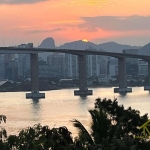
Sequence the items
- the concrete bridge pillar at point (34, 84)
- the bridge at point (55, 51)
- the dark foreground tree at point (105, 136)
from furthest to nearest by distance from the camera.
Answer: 1. the bridge at point (55, 51)
2. the concrete bridge pillar at point (34, 84)
3. the dark foreground tree at point (105, 136)

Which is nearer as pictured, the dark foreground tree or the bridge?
the dark foreground tree

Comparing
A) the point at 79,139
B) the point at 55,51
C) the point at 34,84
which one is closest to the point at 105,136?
the point at 79,139

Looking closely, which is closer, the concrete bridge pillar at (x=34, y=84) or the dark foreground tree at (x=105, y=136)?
the dark foreground tree at (x=105, y=136)

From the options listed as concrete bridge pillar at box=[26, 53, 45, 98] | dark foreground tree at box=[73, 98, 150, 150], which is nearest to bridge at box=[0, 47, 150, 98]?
concrete bridge pillar at box=[26, 53, 45, 98]

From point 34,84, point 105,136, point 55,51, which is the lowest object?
point 34,84

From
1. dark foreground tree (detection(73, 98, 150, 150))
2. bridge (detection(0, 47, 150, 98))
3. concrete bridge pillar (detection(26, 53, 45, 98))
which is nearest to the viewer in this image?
dark foreground tree (detection(73, 98, 150, 150))

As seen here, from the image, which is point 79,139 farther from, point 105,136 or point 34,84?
point 34,84

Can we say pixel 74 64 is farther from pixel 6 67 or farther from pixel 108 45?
pixel 108 45

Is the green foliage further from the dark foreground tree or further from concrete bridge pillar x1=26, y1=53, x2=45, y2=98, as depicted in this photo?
concrete bridge pillar x1=26, y1=53, x2=45, y2=98

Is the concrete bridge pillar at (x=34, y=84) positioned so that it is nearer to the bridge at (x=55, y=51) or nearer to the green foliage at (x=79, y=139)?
the bridge at (x=55, y=51)

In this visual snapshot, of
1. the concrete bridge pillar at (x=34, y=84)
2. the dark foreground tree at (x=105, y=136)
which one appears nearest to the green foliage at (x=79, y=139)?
the dark foreground tree at (x=105, y=136)

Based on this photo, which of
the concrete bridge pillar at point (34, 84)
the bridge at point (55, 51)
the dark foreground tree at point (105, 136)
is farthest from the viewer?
the bridge at point (55, 51)
